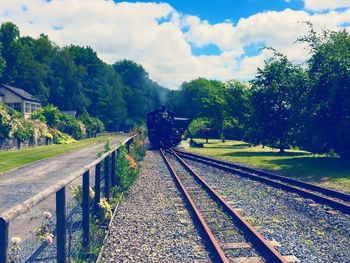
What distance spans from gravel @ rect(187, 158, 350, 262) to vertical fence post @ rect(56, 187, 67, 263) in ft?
12.1

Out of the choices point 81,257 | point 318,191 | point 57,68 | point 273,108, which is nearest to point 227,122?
point 273,108

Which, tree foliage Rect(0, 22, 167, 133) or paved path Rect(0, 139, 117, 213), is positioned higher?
tree foliage Rect(0, 22, 167, 133)

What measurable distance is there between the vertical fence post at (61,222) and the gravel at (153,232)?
1481mm

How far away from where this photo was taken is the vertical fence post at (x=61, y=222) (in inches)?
175

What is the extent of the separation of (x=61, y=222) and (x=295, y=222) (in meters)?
5.65

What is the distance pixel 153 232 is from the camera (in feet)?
24.7

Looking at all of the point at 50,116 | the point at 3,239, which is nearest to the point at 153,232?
the point at 3,239

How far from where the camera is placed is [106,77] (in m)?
109

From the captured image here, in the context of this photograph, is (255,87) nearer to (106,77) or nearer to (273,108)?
(273,108)

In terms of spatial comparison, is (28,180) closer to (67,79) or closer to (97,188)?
(97,188)

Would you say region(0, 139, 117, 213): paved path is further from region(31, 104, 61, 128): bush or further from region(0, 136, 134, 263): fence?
region(31, 104, 61, 128): bush

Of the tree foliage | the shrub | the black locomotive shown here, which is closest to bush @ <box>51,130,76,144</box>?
the shrub

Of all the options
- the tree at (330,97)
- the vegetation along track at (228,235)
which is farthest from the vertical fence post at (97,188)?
the tree at (330,97)

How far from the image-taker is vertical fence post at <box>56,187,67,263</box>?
444 cm
